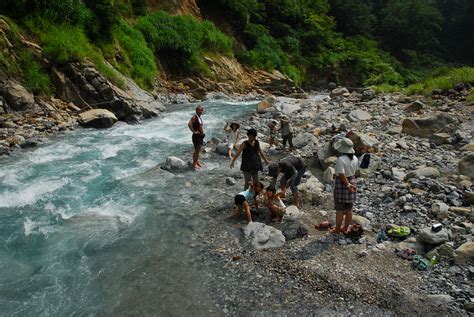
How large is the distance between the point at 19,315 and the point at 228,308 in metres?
3.05

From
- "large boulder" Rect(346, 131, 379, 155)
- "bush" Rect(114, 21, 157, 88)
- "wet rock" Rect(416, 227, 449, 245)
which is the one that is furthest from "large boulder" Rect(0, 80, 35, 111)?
"wet rock" Rect(416, 227, 449, 245)

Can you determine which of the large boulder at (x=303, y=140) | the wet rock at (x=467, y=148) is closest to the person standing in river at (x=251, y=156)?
the large boulder at (x=303, y=140)

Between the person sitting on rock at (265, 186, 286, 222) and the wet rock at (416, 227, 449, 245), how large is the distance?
2715mm

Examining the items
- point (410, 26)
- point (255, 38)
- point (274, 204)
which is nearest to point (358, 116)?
point (274, 204)

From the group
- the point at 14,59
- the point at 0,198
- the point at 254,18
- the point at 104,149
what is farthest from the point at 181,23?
the point at 0,198

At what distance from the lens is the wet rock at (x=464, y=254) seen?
231 inches

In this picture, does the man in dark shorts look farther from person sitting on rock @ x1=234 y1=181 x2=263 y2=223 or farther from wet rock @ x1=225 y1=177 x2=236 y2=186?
wet rock @ x1=225 y1=177 x2=236 y2=186

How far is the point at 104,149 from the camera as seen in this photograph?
12.5 m

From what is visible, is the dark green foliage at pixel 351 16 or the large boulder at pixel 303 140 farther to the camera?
the dark green foliage at pixel 351 16

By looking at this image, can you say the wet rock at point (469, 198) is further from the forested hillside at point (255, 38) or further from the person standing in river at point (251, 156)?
the forested hillside at point (255, 38)

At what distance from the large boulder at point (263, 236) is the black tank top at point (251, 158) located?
1433 millimetres

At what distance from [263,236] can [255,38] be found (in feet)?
103

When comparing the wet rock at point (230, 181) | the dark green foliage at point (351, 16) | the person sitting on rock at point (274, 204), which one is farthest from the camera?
the dark green foliage at point (351, 16)

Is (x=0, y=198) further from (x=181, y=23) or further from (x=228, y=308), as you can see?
(x=181, y=23)
